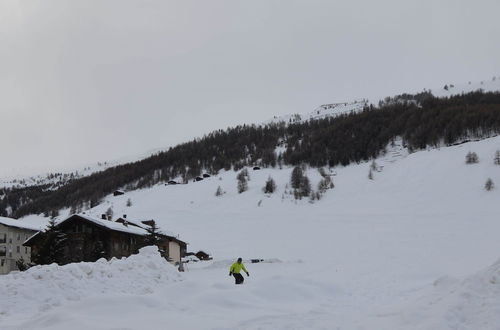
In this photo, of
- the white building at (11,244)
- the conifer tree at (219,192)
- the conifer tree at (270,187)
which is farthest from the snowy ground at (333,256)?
the white building at (11,244)

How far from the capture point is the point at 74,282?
49.0 feet

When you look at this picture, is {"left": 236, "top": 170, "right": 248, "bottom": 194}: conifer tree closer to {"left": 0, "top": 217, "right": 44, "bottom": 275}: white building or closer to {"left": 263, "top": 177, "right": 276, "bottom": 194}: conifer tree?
{"left": 263, "top": 177, "right": 276, "bottom": 194}: conifer tree

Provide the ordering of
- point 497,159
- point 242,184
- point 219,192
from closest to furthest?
point 497,159
point 219,192
point 242,184

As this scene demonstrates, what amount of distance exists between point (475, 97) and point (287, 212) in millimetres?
103405

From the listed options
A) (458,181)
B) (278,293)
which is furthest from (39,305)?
(458,181)

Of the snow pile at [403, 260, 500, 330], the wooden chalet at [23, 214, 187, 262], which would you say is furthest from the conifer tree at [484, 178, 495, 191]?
the snow pile at [403, 260, 500, 330]

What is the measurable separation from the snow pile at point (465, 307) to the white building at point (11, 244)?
2481 inches

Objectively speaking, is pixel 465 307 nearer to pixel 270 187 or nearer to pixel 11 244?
pixel 11 244

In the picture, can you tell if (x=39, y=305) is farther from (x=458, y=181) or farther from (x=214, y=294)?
(x=458, y=181)

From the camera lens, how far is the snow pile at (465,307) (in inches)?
340

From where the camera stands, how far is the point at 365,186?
277 feet

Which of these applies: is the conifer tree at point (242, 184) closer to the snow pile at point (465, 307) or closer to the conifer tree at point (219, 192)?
the conifer tree at point (219, 192)

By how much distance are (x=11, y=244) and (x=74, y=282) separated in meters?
58.7

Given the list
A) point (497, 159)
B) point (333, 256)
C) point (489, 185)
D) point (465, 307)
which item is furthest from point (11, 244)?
point (497, 159)
